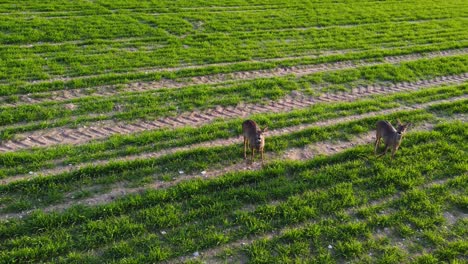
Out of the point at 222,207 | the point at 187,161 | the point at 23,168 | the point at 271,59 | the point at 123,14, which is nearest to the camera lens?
the point at 222,207

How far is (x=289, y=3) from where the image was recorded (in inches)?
886

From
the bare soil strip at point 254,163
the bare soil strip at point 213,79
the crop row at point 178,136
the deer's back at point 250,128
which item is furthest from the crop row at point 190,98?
the deer's back at point 250,128

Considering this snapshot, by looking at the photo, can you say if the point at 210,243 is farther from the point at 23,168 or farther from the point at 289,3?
the point at 289,3

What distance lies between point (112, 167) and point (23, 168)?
1.76m

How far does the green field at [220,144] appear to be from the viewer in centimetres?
682

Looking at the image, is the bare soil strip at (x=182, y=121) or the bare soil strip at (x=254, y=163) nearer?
the bare soil strip at (x=254, y=163)

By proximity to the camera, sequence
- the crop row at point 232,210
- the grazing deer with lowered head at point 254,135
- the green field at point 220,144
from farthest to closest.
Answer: the grazing deer with lowered head at point 254,135, the green field at point 220,144, the crop row at point 232,210

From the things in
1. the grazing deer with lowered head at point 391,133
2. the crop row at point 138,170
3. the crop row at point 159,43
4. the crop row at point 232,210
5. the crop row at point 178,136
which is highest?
the crop row at point 159,43

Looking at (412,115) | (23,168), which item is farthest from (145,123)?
(412,115)

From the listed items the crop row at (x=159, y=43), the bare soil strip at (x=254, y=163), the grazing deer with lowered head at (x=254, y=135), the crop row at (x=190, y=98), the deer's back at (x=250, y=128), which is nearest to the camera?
the bare soil strip at (x=254, y=163)

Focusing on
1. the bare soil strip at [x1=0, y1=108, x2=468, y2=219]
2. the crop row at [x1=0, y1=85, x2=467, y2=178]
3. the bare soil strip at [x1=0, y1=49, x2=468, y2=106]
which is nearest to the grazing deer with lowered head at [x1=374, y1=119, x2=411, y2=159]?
the bare soil strip at [x1=0, y1=108, x2=468, y2=219]

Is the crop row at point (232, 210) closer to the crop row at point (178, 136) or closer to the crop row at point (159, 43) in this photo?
the crop row at point (178, 136)

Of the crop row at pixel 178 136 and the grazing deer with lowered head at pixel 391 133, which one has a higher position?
the grazing deer with lowered head at pixel 391 133

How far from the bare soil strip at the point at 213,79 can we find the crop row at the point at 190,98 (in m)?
0.38
